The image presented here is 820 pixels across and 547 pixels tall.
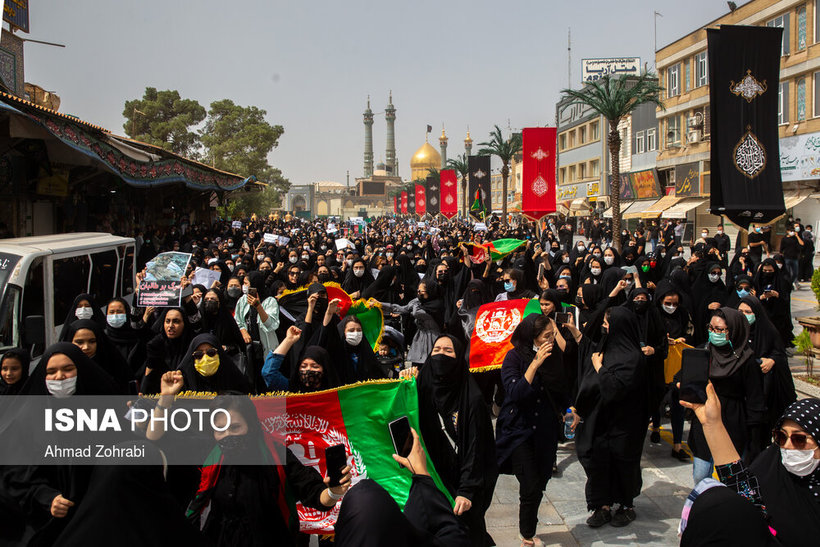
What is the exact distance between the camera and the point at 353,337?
495 centimetres

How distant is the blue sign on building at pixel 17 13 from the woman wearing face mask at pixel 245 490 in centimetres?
1824

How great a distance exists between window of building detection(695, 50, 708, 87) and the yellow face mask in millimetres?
29692

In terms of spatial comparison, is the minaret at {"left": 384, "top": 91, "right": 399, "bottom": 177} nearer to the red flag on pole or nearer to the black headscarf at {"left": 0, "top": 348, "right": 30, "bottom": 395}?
the red flag on pole

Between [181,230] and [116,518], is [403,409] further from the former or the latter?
[181,230]

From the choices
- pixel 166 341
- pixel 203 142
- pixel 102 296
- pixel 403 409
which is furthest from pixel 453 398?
pixel 203 142

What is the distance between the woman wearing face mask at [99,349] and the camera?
4195 mm

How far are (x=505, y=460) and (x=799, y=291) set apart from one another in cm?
1395

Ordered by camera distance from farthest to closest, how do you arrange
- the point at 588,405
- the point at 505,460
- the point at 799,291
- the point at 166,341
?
the point at 799,291 < the point at 166,341 < the point at 588,405 < the point at 505,460

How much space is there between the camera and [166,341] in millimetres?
4922

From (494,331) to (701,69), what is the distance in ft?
92.1

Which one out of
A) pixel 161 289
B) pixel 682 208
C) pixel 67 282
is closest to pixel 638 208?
pixel 682 208

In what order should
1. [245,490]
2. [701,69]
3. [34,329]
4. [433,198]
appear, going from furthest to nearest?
1. [433,198]
2. [701,69]
3. [34,329]
4. [245,490]

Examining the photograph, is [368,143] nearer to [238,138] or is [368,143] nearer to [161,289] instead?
[238,138]

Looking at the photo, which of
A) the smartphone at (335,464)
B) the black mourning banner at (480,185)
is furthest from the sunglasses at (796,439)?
the black mourning banner at (480,185)
